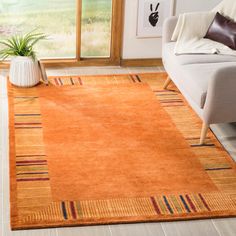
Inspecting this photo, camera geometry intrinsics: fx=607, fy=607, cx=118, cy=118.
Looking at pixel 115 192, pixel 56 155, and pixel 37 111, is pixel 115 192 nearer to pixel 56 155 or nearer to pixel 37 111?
pixel 56 155

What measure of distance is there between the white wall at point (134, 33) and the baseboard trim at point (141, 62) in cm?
4

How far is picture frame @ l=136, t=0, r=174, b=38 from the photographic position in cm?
535

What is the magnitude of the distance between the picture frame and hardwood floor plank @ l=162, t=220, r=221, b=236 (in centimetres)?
247

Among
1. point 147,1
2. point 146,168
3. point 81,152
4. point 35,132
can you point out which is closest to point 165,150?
point 146,168

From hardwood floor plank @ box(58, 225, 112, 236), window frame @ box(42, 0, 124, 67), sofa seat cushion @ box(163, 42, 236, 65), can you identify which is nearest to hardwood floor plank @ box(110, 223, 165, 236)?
hardwood floor plank @ box(58, 225, 112, 236)

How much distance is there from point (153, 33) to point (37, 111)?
1476mm

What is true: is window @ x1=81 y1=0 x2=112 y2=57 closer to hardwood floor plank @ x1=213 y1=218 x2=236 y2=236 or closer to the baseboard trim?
the baseboard trim

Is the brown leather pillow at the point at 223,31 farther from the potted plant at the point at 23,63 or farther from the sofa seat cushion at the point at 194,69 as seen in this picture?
the potted plant at the point at 23,63

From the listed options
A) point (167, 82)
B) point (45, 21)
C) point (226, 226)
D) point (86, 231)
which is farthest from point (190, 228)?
point (45, 21)

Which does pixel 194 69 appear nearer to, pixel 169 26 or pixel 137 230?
pixel 169 26

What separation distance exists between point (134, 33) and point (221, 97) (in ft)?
5.51

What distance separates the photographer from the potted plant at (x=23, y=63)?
192 inches

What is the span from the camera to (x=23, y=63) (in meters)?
4.88

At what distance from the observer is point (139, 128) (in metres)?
4.37
